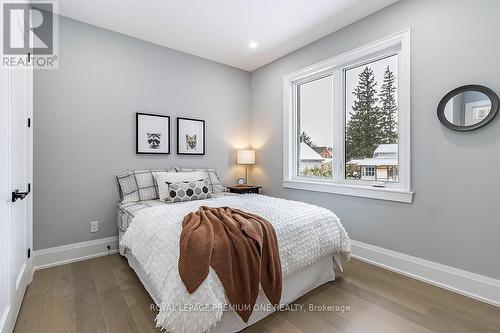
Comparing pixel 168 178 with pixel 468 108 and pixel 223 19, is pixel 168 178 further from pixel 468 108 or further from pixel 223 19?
pixel 468 108

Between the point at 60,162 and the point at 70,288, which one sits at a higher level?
the point at 60,162

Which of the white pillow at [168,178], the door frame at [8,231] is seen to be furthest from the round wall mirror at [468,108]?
the door frame at [8,231]

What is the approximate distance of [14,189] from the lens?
1.71 metres

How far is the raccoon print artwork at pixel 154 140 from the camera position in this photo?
335 cm

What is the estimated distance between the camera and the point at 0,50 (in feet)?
4.40

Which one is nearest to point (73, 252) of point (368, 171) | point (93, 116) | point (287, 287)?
point (93, 116)

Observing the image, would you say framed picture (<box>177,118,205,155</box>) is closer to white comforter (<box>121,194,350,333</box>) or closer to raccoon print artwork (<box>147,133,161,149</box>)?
raccoon print artwork (<box>147,133,161,149</box>)

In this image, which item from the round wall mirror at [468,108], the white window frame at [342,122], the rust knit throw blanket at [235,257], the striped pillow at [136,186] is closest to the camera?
the rust knit throw blanket at [235,257]

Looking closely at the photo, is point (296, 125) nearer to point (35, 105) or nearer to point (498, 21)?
point (498, 21)

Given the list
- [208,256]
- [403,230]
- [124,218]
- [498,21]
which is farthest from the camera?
[124,218]

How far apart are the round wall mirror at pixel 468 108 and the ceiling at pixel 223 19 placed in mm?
1260

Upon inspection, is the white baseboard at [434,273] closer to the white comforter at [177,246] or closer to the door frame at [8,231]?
the white comforter at [177,246]

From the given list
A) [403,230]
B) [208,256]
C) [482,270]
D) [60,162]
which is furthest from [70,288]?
[482,270]

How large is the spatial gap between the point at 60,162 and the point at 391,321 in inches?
142
